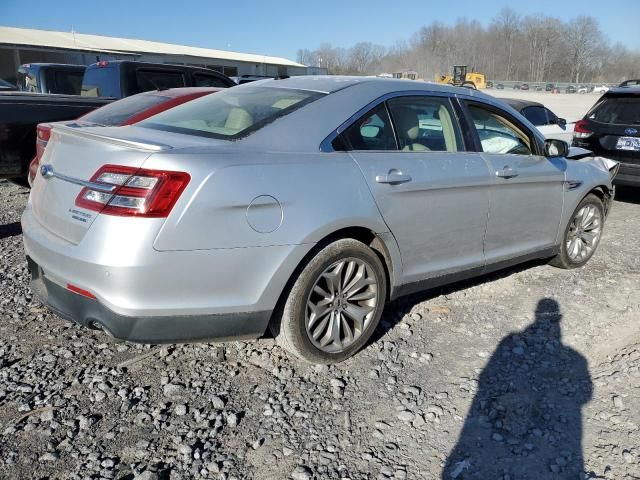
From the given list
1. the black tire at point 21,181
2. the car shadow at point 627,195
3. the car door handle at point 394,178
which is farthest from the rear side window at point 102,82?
the car shadow at point 627,195

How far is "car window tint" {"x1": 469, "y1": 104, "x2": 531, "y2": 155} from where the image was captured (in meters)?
4.09

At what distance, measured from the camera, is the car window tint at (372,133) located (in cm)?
321

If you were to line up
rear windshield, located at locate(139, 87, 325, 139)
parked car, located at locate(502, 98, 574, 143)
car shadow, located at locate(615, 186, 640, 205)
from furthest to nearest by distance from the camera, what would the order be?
parked car, located at locate(502, 98, 574, 143) < car shadow, located at locate(615, 186, 640, 205) < rear windshield, located at locate(139, 87, 325, 139)

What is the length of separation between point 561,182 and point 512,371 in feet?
6.53

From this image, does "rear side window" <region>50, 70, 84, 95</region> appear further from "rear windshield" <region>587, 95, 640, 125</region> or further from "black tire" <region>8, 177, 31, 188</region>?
"rear windshield" <region>587, 95, 640, 125</region>

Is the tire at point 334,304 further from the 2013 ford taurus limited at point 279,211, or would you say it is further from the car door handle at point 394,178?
the car door handle at point 394,178

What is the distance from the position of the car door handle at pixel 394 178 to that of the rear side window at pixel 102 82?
19.4ft

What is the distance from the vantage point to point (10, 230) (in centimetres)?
588

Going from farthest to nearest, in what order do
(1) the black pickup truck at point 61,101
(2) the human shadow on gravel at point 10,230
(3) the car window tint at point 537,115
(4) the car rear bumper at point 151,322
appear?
(3) the car window tint at point 537,115
(1) the black pickup truck at point 61,101
(2) the human shadow on gravel at point 10,230
(4) the car rear bumper at point 151,322

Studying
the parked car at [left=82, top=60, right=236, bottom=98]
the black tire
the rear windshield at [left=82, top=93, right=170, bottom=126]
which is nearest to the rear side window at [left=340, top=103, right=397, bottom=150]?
the rear windshield at [left=82, top=93, right=170, bottom=126]

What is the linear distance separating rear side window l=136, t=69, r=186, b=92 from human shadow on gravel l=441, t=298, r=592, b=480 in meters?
6.47

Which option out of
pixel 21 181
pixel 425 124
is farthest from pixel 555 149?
pixel 21 181

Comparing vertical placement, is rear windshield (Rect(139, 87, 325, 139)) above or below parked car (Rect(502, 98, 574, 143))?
above

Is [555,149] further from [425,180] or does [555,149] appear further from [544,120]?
[544,120]
